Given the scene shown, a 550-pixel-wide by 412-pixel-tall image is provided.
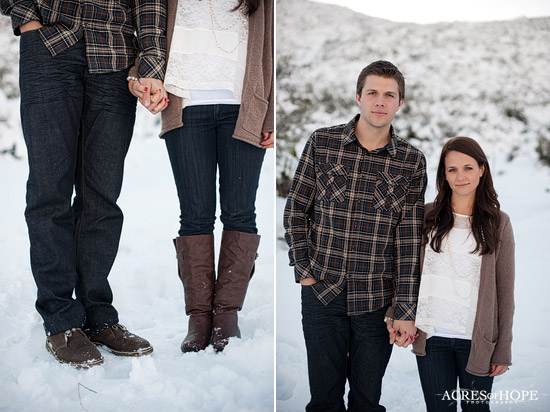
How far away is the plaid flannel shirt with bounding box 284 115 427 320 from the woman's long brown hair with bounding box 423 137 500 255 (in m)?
0.05

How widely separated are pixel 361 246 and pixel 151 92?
0.81 m

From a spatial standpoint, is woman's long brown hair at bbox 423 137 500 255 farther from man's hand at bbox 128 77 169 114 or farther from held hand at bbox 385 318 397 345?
man's hand at bbox 128 77 169 114

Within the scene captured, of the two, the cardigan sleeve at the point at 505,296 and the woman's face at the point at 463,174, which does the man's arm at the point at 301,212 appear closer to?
the woman's face at the point at 463,174

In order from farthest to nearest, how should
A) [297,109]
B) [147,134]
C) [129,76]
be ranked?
[297,109], [147,134], [129,76]

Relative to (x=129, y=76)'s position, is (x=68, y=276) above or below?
below

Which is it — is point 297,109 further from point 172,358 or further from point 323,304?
point 172,358

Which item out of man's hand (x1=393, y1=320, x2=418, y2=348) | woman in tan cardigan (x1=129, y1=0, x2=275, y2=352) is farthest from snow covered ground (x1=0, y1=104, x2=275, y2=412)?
man's hand (x1=393, y1=320, x2=418, y2=348)

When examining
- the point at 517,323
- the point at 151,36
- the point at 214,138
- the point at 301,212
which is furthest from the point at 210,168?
the point at 517,323

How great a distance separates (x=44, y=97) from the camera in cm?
162

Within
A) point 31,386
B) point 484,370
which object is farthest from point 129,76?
point 484,370

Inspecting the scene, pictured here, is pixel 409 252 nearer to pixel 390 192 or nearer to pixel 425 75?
pixel 390 192

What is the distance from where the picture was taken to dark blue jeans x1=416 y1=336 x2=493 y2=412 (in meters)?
1.66

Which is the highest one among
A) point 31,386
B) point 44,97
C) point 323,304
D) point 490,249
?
point 44,97

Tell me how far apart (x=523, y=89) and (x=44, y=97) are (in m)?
1.67
